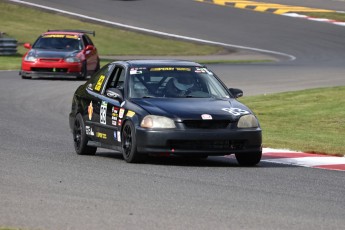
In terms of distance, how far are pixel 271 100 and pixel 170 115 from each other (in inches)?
438

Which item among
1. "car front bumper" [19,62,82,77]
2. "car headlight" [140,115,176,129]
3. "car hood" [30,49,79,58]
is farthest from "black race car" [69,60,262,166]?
"car hood" [30,49,79,58]

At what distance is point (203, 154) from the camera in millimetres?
13141

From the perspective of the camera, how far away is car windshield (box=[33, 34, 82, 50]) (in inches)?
1234

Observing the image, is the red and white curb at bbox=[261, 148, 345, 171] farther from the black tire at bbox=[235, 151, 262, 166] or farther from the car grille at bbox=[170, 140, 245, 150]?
the car grille at bbox=[170, 140, 245, 150]

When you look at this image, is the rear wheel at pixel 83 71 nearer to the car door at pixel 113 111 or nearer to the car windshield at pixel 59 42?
the car windshield at pixel 59 42

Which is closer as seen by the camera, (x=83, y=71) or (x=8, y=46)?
(x=83, y=71)

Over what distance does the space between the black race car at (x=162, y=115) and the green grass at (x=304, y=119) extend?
210cm

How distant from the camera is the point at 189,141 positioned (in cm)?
1312

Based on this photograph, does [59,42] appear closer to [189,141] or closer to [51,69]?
[51,69]

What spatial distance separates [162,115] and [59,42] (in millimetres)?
18801

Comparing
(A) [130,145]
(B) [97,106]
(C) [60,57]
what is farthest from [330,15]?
(A) [130,145]

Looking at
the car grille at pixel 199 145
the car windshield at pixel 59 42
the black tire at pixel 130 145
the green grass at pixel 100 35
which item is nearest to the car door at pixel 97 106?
the black tire at pixel 130 145

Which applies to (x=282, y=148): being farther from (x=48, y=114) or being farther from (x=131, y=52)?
(x=131, y=52)

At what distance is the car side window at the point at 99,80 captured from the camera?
48.3 feet
